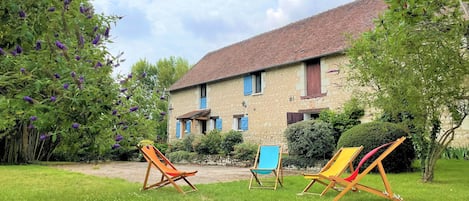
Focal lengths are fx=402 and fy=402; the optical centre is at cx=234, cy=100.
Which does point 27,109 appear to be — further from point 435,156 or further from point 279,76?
point 279,76

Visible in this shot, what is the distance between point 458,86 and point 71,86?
6559mm

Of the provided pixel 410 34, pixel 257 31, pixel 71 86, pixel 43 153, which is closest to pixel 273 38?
pixel 257 31

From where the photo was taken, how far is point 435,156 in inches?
312

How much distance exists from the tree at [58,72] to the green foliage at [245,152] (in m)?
9.95

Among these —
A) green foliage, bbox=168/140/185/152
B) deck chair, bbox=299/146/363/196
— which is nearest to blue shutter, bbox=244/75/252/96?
green foliage, bbox=168/140/185/152

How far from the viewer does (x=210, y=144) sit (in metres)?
16.5

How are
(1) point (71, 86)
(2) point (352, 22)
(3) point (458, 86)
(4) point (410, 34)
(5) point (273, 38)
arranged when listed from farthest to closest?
1. (5) point (273, 38)
2. (2) point (352, 22)
3. (3) point (458, 86)
4. (4) point (410, 34)
5. (1) point (71, 86)

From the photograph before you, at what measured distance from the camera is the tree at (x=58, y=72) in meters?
3.92

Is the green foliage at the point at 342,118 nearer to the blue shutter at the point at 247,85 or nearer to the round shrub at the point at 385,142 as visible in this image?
the round shrub at the point at 385,142

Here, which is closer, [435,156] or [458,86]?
[458,86]

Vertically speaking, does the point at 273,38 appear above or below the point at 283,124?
above

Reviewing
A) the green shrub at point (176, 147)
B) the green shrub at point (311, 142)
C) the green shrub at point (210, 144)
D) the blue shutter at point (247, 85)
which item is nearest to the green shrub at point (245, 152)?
the green shrub at point (210, 144)

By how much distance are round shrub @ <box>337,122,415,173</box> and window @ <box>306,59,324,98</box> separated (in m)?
6.16

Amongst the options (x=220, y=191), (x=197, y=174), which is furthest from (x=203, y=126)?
(x=220, y=191)
